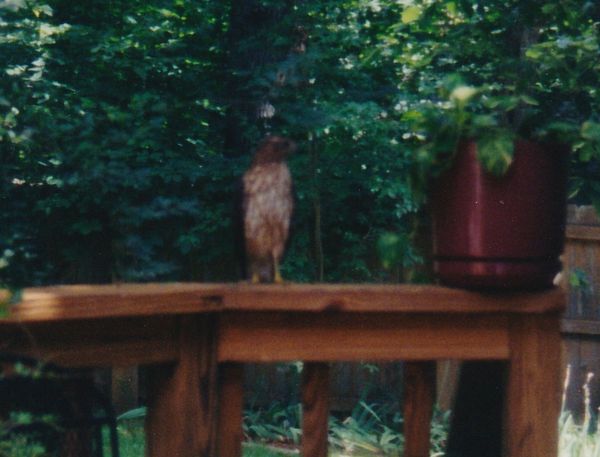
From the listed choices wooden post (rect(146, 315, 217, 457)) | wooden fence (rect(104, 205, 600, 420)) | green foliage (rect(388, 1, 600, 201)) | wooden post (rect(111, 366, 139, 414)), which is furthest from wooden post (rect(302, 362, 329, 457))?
wooden post (rect(111, 366, 139, 414))

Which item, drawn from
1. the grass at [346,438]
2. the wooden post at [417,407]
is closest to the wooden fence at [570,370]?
the grass at [346,438]

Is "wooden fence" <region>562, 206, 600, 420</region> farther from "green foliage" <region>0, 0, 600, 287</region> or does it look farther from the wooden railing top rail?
the wooden railing top rail

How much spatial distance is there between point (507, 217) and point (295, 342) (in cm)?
54

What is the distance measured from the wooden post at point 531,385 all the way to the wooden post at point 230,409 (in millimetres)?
625

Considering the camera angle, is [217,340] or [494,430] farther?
[494,430]

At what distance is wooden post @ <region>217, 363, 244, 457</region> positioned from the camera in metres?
2.30

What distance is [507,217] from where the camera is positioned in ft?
7.22

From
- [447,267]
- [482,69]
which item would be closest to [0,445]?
[447,267]

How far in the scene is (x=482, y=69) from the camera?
13.2 feet

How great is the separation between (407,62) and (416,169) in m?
3.15

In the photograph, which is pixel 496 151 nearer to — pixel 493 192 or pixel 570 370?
pixel 493 192

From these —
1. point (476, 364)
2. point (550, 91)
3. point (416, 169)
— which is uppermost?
point (550, 91)

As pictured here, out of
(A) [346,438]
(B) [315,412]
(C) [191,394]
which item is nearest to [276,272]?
(B) [315,412]

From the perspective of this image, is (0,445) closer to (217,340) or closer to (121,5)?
(217,340)
